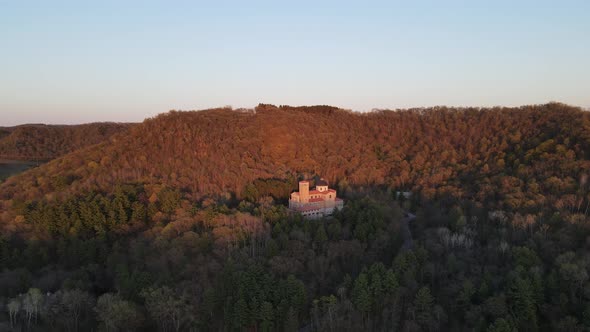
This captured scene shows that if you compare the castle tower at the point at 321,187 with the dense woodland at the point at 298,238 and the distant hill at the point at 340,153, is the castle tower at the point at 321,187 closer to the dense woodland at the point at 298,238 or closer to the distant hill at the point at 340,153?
the dense woodland at the point at 298,238

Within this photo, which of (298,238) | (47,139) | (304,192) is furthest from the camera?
(47,139)

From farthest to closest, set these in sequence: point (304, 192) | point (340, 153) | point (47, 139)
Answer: point (47, 139), point (340, 153), point (304, 192)

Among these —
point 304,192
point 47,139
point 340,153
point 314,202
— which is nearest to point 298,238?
point 314,202

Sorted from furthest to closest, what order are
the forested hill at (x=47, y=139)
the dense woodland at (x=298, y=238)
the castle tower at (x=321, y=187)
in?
the forested hill at (x=47, y=139), the castle tower at (x=321, y=187), the dense woodland at (x=298, y=238)

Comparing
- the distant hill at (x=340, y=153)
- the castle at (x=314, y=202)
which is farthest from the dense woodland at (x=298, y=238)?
the castle at (x=314, y=202)

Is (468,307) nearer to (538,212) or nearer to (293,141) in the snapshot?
(538,212)

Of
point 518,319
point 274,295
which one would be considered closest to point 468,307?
point 518,319

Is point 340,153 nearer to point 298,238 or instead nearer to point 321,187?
point 321,187

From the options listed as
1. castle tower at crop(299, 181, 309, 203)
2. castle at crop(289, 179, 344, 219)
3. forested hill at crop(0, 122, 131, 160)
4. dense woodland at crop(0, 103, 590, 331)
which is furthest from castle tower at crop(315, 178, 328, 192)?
forested hill at crop(0, 122, 131, 160)
